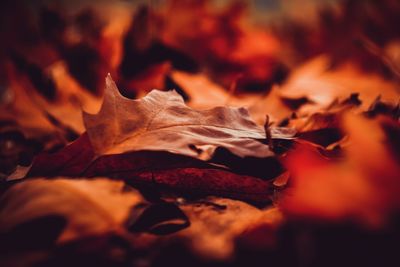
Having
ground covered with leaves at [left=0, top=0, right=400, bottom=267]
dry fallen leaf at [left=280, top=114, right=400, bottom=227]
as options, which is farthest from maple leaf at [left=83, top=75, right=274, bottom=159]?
dry fallen leaf at [left=280, top=114, right=400, bottom=227]

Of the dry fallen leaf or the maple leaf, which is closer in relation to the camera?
the dry fallen leaf

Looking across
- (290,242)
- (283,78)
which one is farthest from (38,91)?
(283,78)

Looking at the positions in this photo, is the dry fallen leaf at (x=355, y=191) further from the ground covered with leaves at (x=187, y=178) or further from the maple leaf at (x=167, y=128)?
the maple leaf at (x=167, y=128)

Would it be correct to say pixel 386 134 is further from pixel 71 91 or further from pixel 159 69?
pixel 71 91

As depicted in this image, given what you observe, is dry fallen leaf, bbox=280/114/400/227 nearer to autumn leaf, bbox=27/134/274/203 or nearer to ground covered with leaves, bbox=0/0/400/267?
ground covered with leaves, bbox=0/0/400/267

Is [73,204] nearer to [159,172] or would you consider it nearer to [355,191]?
[159,172]

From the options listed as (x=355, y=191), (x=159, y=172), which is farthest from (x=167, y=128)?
(x=355, y=191)
